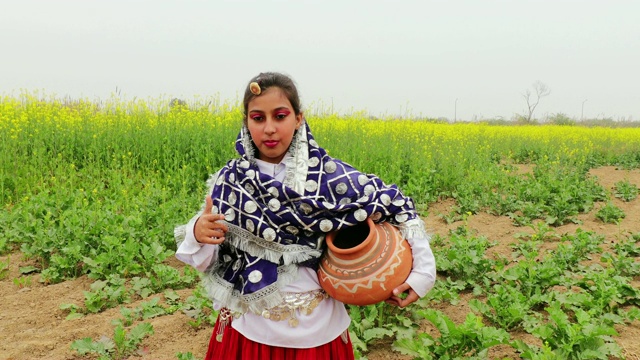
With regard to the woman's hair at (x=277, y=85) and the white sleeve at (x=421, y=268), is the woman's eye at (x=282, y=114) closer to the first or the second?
the woman's hair at (x=277, y=85)

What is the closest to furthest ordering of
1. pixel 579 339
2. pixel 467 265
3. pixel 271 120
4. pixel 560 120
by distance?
pixel 271 120 < pixel 579 339 < pixel 467 265 < pixel 560 120

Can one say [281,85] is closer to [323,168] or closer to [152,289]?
[323,168]

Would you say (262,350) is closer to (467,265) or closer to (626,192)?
(467,265)

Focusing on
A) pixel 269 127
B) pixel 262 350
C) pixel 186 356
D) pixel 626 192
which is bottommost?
pixel 186 356

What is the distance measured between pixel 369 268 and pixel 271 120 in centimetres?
57

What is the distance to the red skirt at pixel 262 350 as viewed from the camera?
166cm

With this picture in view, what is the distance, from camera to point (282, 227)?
1.61m

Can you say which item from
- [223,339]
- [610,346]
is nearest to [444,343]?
[610,346]

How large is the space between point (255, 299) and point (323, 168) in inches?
19.4

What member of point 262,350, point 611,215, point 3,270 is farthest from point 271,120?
point 611,215

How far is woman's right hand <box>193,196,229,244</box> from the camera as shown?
5.06 ft

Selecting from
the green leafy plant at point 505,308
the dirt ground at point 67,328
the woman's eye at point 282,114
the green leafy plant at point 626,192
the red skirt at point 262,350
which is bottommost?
the dirt ground at point 67,328

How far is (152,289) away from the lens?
371cm

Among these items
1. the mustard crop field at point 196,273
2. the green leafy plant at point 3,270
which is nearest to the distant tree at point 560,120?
the mustard crop field at point 196,273
